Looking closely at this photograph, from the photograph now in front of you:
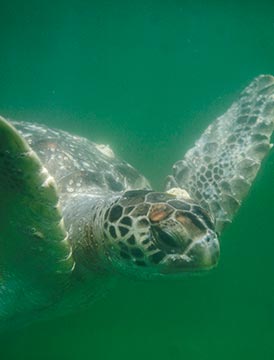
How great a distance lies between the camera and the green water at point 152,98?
9273 millimetres

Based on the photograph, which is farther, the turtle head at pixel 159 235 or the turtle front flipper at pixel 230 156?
the turtle front flipper at pixel 230 156

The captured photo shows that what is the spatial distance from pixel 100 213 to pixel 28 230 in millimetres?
503

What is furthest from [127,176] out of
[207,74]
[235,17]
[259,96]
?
[207,74]

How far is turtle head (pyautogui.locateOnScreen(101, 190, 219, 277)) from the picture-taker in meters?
1.88

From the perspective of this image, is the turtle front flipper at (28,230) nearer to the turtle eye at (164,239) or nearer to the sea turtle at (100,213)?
the sea turtle at (100,213)

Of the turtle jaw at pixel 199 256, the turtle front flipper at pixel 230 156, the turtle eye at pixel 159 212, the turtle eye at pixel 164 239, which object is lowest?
the turtle jaw at pixel 199 256

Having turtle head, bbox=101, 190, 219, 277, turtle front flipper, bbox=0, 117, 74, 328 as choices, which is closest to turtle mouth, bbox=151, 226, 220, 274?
turtle head, bbox=101, 190, 219, 277

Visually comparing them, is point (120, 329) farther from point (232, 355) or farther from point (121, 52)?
point (121, 52)

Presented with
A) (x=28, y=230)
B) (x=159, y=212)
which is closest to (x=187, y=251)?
(x=159, y=212)

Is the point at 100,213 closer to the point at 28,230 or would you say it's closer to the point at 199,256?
the point at 28,230

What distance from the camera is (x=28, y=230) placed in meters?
2.01

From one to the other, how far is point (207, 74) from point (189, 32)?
9.65 metres

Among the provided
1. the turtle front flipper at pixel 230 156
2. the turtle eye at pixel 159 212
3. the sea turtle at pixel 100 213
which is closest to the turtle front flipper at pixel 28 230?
the sea turtle at pixel 100 213

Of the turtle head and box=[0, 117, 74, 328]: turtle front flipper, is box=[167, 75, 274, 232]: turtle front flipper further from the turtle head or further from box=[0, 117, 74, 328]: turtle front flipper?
box=[0, 117, 74, 328]: turtle front flipper
